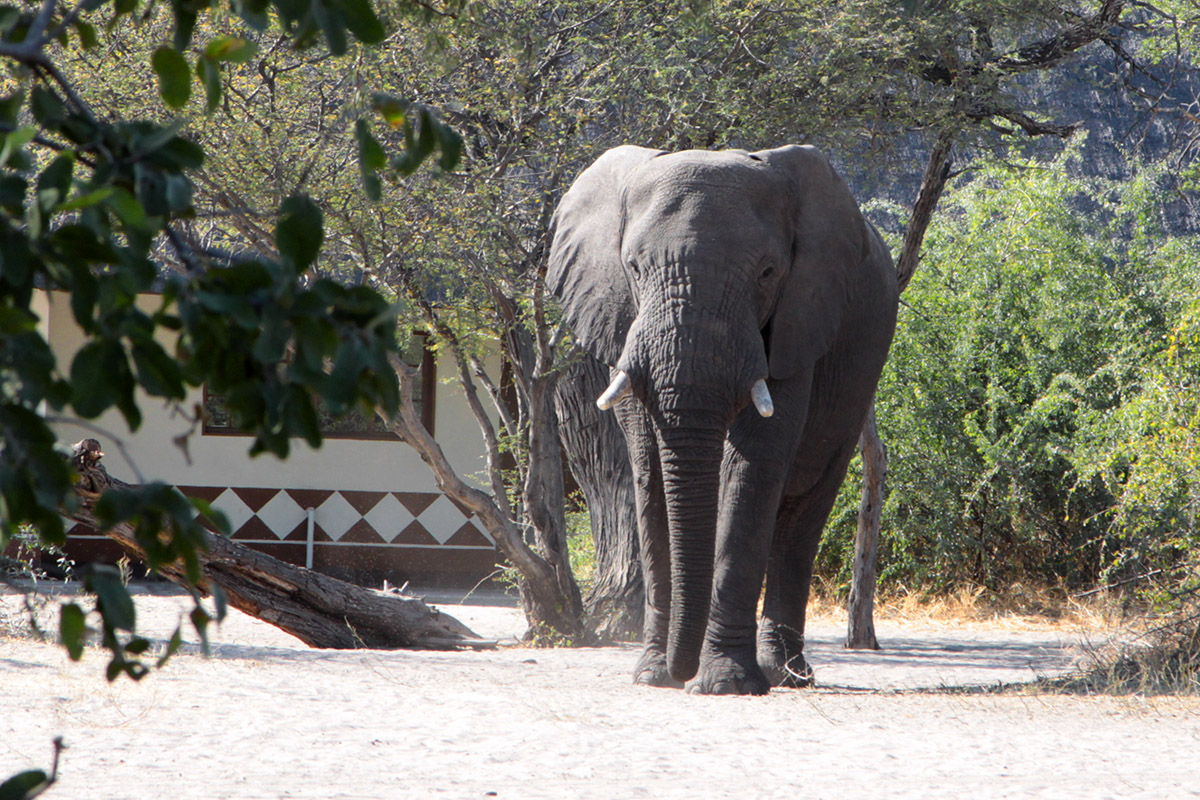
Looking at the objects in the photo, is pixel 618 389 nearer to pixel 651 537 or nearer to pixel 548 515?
pixel 651 537

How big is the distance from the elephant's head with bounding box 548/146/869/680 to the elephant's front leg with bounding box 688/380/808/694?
94mm

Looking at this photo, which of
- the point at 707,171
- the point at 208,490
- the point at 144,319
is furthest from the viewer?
the point at 208,490

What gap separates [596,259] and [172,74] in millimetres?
5020

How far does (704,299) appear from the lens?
→ 5.49 m

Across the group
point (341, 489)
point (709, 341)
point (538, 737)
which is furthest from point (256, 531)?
point (538, 737)

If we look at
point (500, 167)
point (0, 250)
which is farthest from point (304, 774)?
point (500, 167)

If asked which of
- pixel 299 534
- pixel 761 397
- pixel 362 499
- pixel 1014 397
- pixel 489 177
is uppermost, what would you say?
pixel 489 177

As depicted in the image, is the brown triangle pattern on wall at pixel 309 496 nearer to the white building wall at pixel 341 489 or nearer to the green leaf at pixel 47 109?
the white building wall at pixel 341 489

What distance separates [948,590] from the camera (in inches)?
469

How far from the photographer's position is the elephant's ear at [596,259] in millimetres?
6211

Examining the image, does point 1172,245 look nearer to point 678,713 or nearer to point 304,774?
point 678,713

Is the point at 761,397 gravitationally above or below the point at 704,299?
below

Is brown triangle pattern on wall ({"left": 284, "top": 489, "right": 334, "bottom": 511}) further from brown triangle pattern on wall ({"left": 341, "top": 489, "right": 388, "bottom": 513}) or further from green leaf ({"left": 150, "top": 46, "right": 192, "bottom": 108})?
green leaf ({"left": 150, "top": 46, "right": 192, "bottom": 108})

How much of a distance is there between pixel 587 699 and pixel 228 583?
113 inches
